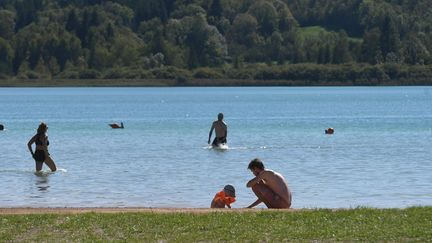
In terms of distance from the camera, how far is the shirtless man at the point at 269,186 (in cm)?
1981

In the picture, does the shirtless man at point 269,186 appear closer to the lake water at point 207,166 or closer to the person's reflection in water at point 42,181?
the lake water at point 207,166

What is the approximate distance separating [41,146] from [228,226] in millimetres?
15546

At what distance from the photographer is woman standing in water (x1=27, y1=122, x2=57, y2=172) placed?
97.8 feet

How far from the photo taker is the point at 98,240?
49.5 feet

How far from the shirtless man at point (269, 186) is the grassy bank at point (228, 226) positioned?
2253mm

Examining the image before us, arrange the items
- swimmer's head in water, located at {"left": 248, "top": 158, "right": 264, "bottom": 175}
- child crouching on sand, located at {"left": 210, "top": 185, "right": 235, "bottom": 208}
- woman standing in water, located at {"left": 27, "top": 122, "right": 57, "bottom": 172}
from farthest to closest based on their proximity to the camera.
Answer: woman standing in water, located at {"left": 27, "top": 122, "right": 57, "bottom": 172}, child crouching on sand, located at {"left": 210, "top": 185, "right": 235, "bottom": 208}, swimmer's head in water, located at {"left": 248, "top": 158, "right": 264, "bottom": 175}

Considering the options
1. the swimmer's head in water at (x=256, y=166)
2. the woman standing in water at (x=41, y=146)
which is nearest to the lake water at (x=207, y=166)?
the woman standing in water at (x=41, y=146)

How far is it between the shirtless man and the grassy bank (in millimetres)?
2253

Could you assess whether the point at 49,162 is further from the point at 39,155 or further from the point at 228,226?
the point at 228,226

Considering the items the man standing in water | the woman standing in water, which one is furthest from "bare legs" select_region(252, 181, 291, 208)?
the man standing in water

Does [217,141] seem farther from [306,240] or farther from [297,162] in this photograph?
[306,240]

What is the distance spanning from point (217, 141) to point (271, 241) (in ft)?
90.4

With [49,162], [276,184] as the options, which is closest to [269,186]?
[276,184]

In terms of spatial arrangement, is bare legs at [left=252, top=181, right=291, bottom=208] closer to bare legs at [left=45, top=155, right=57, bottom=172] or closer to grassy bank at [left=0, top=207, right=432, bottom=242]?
grassy bank at [left=0, top=207, right=432, bottom=242]
